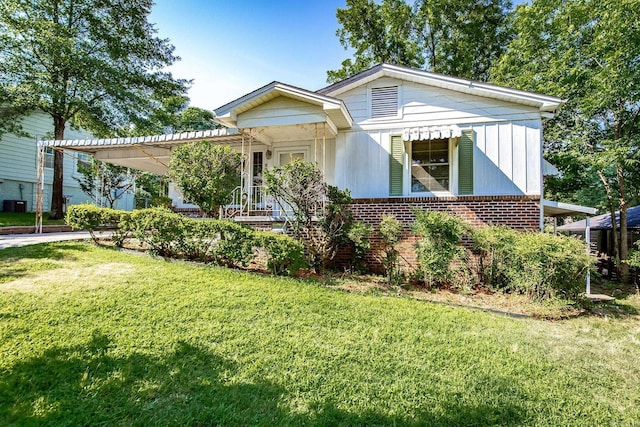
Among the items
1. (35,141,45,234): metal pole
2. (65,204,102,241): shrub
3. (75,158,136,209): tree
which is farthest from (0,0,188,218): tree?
(65,204,102,241): shrub

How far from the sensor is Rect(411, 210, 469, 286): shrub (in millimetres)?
6852

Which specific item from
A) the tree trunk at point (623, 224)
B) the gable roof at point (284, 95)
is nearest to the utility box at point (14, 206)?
the gable roof at point (284, 95)

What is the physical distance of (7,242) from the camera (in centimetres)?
851

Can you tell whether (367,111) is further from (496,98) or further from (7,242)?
(7,242)

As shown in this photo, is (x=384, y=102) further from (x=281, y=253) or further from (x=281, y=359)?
(x=281, y=359)

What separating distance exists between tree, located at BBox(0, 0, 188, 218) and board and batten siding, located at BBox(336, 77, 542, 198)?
1237 cm

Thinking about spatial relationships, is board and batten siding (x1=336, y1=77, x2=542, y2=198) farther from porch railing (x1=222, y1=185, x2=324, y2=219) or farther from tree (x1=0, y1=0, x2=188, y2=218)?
tree (x1=0, y1=0, x2=188, y2=218)

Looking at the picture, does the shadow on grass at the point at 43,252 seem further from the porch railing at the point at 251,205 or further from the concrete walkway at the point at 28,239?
the porch railing at the point at 251,205

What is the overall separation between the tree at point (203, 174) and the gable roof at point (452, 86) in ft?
12.6

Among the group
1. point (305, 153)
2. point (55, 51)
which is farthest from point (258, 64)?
point (55, 51)

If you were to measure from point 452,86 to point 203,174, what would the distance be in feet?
22.6

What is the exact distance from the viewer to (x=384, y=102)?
898cm

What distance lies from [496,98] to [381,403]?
26.7 ft

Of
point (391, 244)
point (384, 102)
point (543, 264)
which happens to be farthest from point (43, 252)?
point (543, 264)
